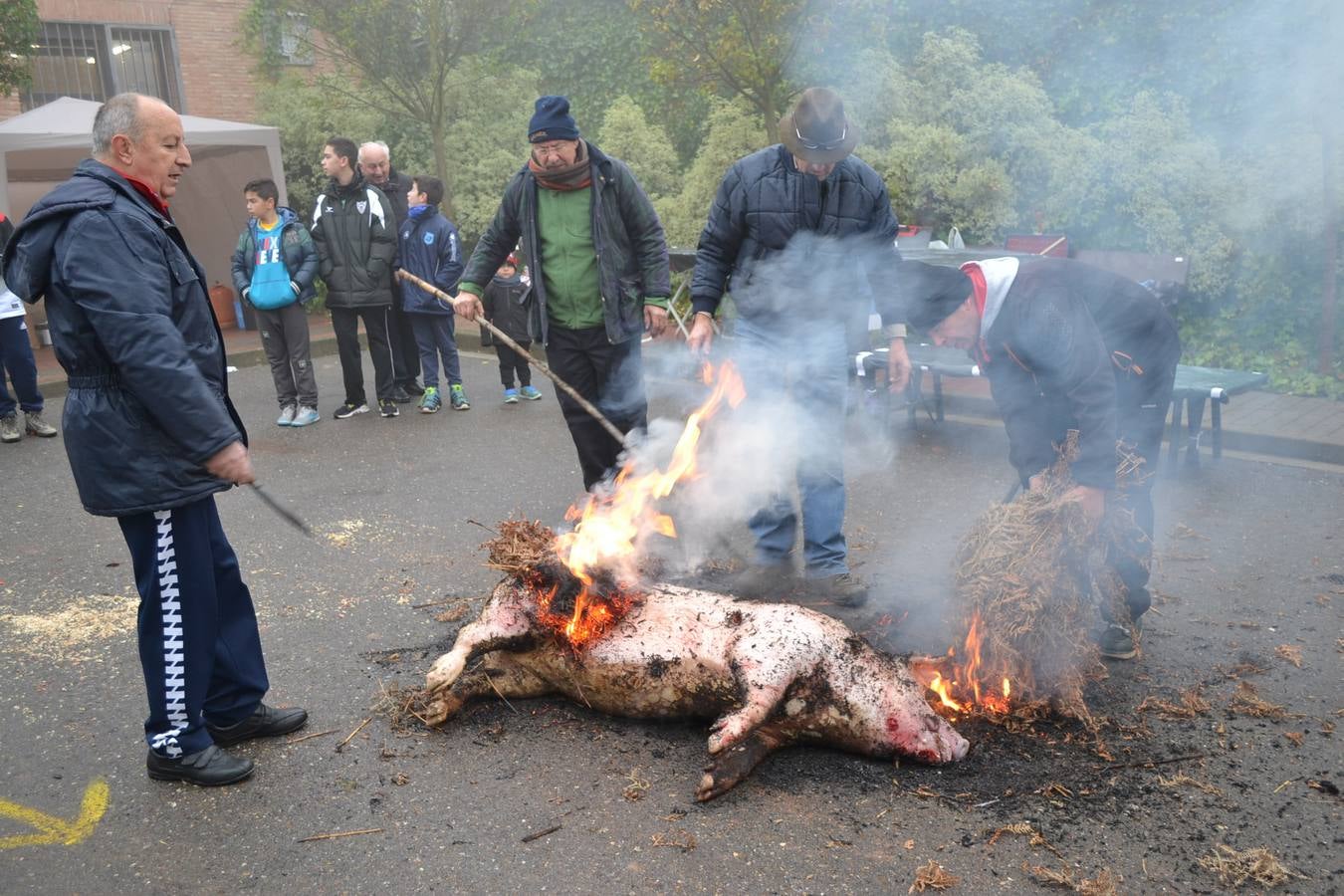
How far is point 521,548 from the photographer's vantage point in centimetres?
373

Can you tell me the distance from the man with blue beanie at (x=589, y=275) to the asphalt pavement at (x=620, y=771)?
962 millimetres

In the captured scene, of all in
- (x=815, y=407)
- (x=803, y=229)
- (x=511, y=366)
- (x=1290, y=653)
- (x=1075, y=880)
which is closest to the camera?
(x=1075, y=880)

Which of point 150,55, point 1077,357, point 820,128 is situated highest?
point 150,55

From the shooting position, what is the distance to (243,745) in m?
3.64

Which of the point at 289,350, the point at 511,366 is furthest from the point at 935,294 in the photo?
the point at 289,350

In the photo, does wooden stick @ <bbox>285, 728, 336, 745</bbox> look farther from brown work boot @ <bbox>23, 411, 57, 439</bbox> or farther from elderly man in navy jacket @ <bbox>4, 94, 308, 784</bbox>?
brown work boot @ <bbox>23, 411, 57, 439</bbox>

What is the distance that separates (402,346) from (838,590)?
5.68m

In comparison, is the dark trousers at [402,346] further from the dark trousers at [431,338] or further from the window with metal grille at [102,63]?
the window with metal grille at [102,63]

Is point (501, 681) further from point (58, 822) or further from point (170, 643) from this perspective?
point (58, 822)

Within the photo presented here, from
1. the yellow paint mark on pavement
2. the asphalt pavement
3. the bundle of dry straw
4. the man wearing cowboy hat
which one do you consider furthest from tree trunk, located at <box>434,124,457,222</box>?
the bundle of dry straw

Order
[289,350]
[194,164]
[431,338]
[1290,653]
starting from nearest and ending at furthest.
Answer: [1290,653], [289,350], [431,338], [194,164]

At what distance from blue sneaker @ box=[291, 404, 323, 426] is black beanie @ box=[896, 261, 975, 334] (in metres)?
6.07

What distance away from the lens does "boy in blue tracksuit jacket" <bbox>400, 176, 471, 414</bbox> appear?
8.55 m

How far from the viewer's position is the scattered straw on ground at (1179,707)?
3.56 meters
